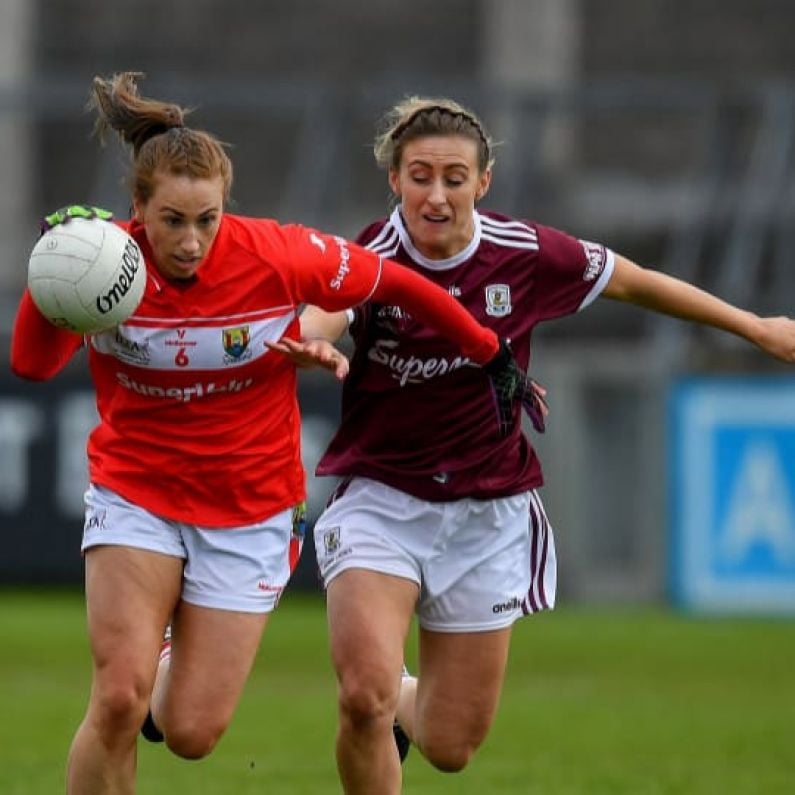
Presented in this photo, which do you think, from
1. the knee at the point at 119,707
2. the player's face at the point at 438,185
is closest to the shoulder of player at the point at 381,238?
the player's face at the point at 438,185

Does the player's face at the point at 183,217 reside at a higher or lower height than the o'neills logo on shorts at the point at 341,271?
higher

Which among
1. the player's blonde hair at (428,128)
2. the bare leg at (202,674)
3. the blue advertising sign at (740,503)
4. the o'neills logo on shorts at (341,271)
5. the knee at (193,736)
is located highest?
the player's blonde hair at (428,128)

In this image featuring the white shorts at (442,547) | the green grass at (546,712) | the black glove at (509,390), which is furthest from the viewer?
the green grass at (546,712)

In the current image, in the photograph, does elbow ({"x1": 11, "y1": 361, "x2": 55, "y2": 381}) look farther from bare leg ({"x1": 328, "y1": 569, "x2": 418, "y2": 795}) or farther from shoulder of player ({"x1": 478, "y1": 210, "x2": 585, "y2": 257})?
shoulder of player ({"x1": 478, "y1": 210, "x2": 585, "y2": 257})

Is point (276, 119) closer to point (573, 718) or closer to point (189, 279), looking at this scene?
point (573, 718)

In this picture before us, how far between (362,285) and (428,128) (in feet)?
1.99

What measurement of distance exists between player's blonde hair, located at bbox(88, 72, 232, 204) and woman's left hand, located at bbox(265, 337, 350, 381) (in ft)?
1.60

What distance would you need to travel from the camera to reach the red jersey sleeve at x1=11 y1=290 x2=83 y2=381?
6730 millimetres

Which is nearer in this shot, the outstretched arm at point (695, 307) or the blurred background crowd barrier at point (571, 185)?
the outstretched arm at point (695, 307)

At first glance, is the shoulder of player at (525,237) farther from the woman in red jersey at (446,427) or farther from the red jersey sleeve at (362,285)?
the red jersey sleeve at (362,285)

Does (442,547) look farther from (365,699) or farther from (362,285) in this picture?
(362,285)

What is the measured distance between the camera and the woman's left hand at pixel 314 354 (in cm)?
671

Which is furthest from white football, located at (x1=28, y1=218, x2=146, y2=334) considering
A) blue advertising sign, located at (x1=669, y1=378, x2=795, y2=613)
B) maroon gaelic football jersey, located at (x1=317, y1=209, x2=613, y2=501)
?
→ blue advertising sign, located at (x1=669, y1=378, x2=795, y2=613)

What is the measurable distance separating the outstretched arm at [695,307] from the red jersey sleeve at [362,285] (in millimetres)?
707
